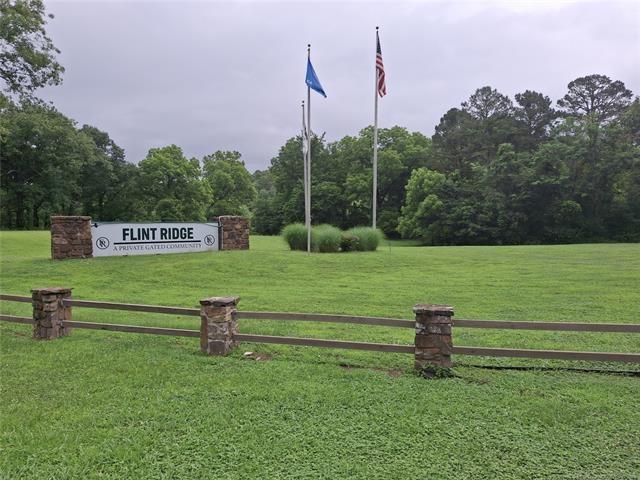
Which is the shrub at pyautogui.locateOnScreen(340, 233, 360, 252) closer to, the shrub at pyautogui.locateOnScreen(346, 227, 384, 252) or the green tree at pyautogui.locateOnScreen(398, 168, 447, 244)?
the shrub at pyautogui.locateOnScreen(346, 227, 384, 252)

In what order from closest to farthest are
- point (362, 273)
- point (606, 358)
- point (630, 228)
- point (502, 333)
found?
1. point (606, 358)
2. point (502, 333)
3. point (362, 273)
4. point (630, 228)

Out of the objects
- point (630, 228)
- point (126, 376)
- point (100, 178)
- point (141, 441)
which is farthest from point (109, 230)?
point (630, 228)

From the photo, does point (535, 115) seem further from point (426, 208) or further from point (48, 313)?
point (48, 313)

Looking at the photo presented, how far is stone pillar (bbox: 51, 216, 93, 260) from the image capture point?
507 inches

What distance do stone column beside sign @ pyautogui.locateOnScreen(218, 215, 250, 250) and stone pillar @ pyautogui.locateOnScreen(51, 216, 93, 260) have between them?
4631 millimetres

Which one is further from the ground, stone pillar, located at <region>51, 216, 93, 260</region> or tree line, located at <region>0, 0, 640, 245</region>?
tree line, located at <region>0, 0, 640, 245</region>

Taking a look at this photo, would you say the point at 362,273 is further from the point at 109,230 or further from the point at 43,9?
the point at 43,9

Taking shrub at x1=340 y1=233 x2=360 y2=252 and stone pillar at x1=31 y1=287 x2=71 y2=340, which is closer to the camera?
stone pillar at x1=31 y1=287 x2=71 y2=340

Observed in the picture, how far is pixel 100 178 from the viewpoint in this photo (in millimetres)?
46562

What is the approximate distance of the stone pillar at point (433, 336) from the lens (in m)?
4.35

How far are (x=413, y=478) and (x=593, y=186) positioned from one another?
43.0 metres

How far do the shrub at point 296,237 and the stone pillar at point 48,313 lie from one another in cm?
1195

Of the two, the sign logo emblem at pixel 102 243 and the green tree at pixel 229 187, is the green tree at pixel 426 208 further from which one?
the sign logo emblem at pixel 102 243

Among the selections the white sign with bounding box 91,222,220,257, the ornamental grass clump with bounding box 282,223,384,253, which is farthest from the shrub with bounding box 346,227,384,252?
the white sign with bounding box 91,222,220,257
